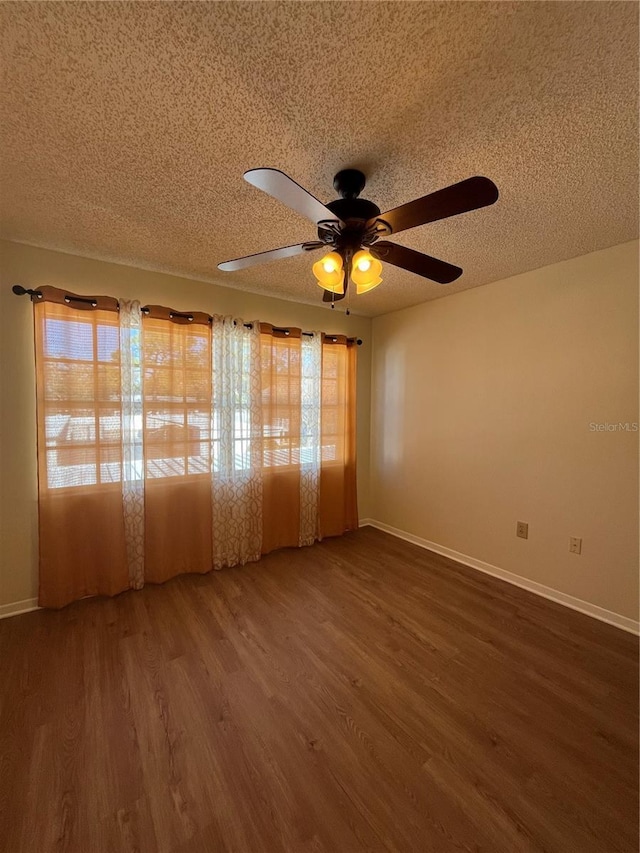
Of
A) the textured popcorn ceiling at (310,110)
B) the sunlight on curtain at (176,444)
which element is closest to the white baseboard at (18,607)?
the sunlight on curtain at (176,444)

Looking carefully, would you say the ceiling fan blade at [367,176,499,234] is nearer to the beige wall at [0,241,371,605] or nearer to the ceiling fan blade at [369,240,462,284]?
A: the ceiling fan blade at [369,240,462,284]

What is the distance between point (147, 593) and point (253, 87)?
292 centimetres

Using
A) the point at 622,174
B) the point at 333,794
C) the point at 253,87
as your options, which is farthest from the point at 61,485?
the point at 622,174

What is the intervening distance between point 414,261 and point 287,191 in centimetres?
70

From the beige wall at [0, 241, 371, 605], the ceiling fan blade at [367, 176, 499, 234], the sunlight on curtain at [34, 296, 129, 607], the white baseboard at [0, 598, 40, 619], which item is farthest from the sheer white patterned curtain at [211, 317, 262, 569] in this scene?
the ceiling fan blade at [367, 176, 499, 234]

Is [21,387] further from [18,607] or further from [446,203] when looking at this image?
[446,203]

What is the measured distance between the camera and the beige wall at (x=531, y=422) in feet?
7.05

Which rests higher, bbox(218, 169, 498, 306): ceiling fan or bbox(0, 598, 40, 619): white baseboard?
bbox(218, 169, 498, 306): ceiling fan

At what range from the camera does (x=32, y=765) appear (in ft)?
4.19

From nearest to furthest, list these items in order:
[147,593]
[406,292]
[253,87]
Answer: [253,87]
[147,593]
[406,292]

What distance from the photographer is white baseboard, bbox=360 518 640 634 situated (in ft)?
7.04

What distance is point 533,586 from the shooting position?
2549 millimetres

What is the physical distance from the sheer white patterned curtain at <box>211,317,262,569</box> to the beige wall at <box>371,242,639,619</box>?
154cm

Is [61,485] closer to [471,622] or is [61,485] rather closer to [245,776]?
[245,776]
